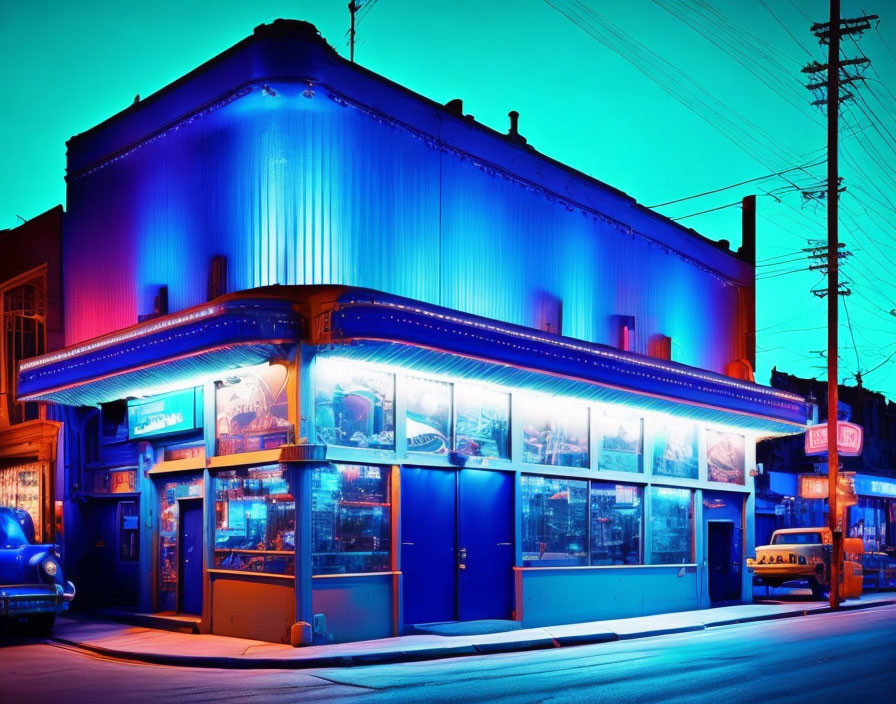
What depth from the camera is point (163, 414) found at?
19.0 meters

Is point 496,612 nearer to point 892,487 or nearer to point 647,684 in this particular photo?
point 647,684

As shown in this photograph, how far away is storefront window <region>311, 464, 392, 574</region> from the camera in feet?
53.1

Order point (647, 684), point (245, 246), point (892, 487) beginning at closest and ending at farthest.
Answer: point (647, 684) < point (245, 246) < point (892, 487)

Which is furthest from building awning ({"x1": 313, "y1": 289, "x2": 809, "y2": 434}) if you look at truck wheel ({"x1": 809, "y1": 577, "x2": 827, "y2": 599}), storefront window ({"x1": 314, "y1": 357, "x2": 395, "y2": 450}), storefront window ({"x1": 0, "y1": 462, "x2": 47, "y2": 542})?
storefront window ({"x1": 0, "y1": 462, "x2": 47, "y2": 542})

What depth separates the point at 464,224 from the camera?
19.8 metres

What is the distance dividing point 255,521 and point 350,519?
1.68 meters

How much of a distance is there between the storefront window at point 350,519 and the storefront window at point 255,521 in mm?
460

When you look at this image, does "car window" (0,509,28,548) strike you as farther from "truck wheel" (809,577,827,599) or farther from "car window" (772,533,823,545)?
"car window" (772,533,823,545)

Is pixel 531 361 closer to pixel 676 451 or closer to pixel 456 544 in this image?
pixel 456 544

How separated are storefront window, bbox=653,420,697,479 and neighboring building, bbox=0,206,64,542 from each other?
45.4 feet

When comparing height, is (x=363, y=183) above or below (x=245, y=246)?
above

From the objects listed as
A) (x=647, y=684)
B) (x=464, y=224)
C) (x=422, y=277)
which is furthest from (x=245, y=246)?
(x=647, y=684)

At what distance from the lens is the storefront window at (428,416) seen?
17719 millimetres

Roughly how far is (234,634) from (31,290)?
1151 centimetres
